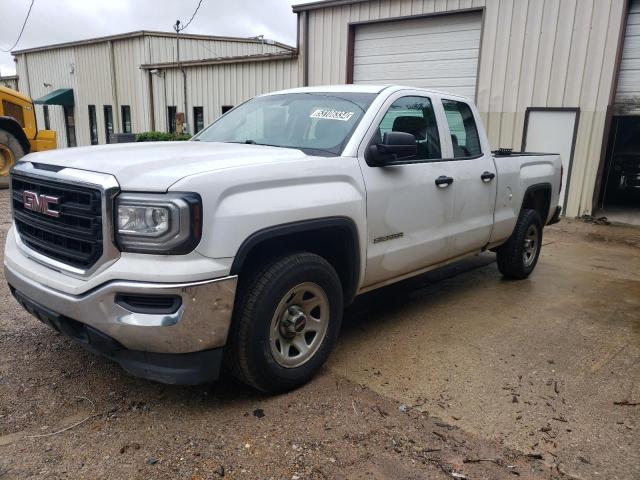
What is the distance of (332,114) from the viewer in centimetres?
392

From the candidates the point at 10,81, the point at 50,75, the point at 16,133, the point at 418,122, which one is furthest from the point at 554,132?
the point at 10,81

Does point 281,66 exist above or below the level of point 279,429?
above

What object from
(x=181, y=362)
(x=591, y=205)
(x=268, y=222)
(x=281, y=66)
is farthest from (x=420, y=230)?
(x=281, y=66)

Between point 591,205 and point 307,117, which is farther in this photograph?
point 591,205

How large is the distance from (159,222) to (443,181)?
8.05 ft

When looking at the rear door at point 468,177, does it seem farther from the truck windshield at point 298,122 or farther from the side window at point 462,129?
the truck windshield at point 298,122

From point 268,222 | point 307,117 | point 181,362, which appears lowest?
point 181,362

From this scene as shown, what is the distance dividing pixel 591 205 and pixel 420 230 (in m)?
7.52

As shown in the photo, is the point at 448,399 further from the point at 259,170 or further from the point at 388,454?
the point at 259,170

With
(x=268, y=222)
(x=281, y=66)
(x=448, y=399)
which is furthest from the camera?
→ (x=281, y=66)

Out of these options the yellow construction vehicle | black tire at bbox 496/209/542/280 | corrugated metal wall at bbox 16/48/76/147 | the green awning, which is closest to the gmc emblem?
black tire at bbox 496/209/542/280

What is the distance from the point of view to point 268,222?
2857 mm

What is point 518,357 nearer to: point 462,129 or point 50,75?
point 462,129

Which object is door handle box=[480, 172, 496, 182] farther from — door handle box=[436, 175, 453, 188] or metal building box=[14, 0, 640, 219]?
metal building box=[14, 0, 640, 219]
